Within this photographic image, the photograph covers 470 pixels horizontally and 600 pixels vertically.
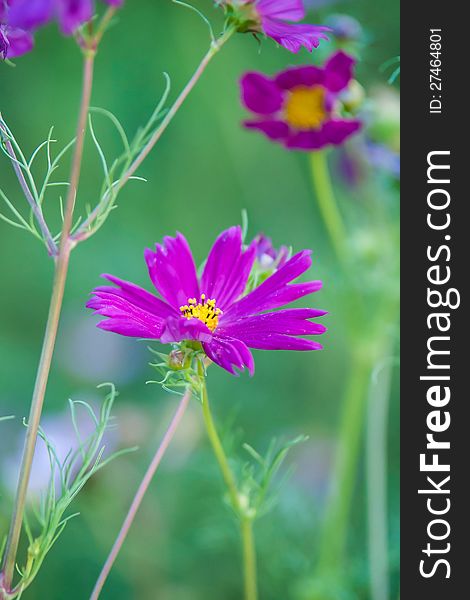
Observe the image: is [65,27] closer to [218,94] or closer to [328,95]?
[328,95]

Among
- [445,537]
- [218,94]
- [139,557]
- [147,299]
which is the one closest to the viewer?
[147,299]

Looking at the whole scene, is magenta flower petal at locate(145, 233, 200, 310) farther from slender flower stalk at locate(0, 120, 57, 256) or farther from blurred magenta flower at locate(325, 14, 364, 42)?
blurred magenta flower at locate(325, 14, 364, 42)

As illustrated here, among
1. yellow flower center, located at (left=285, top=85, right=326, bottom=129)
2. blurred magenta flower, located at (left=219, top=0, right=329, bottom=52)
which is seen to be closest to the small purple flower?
yellow flower center, located at (left=285, top=85, right=326, bottom=129)

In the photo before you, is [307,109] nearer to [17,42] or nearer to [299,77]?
[299,77]

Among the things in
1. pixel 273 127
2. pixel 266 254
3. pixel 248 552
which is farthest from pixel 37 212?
pixel 273 127

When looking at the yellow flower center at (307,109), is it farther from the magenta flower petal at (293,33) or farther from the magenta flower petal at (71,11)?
the magenta flower petal at (71,11)

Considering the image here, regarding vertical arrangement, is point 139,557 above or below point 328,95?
below

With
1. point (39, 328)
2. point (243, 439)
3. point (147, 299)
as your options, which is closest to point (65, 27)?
point (147, 299)

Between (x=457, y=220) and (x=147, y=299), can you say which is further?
(x=457, y=220)
